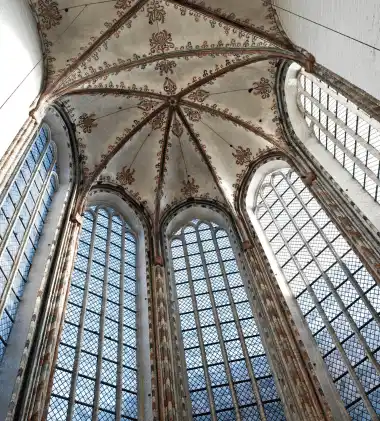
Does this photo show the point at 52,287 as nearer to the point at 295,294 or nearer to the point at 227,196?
the point at 295,294

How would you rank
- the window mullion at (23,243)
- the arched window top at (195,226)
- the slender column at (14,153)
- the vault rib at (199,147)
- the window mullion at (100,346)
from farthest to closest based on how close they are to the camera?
the vault rib at (199,147) < the arched window top at (195,226) < the window mullion at (100,346) < the window mullion at (23,243) < the slender column at (14,153)

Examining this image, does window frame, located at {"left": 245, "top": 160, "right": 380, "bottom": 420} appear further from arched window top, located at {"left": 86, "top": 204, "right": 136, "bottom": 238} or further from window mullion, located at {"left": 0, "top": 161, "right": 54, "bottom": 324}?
window mullion, located at {"left": 0, "top": 161, "right": 54, "bottom": 324}

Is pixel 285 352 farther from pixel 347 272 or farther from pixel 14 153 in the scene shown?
pixel 14 153

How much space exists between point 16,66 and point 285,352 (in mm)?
7954

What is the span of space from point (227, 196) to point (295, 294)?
483 cm

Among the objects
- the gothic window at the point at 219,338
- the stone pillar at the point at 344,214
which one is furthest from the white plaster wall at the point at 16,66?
the stone pillar at the point at 344,214

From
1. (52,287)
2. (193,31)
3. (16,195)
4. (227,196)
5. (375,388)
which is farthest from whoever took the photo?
(227,196)

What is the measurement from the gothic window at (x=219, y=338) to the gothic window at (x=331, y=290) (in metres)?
1.30

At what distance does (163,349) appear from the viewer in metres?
10.3

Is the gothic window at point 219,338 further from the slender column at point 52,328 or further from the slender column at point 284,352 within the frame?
the slender column at point 52,328

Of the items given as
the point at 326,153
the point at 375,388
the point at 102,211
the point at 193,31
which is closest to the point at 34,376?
the point at 375,388

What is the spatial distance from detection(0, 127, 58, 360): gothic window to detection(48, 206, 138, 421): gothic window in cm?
129

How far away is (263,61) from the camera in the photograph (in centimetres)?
1353

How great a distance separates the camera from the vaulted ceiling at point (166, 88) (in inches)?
479
